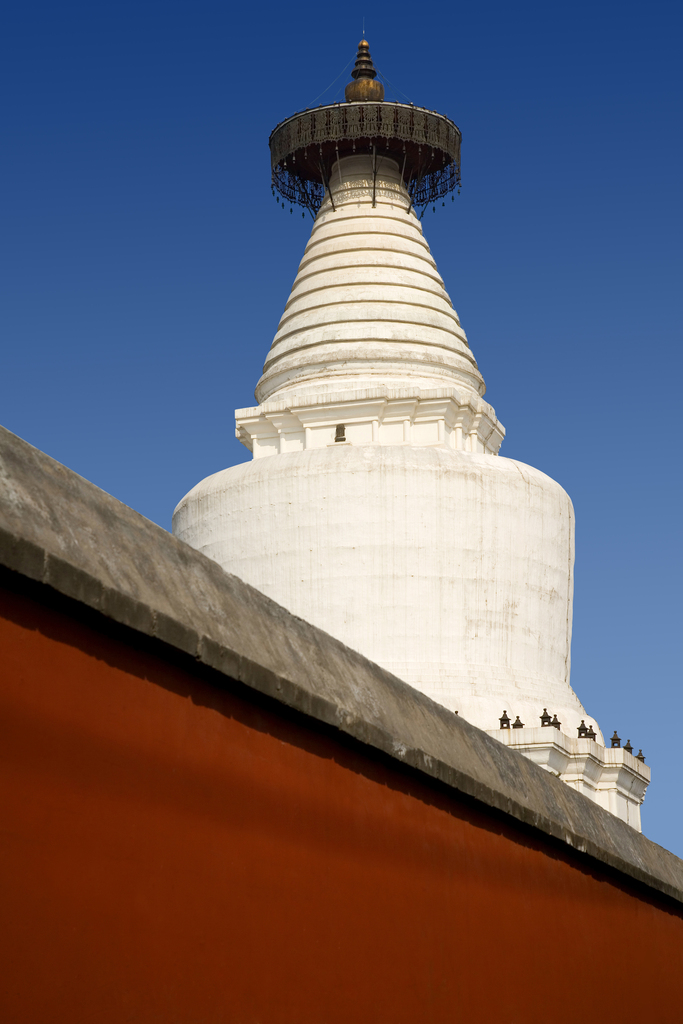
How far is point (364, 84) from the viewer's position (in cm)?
2591

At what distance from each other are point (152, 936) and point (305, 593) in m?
17.1

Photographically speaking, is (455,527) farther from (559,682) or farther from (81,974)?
(81,974)

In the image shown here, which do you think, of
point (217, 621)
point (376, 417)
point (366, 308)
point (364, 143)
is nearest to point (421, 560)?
point (376, 417)

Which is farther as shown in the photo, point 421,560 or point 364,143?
point 364,143

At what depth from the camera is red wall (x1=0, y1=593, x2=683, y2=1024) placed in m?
3.21

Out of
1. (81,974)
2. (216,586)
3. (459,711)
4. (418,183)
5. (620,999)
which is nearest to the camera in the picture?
(81,974)

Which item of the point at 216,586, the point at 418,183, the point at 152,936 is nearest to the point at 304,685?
the point at 216,586

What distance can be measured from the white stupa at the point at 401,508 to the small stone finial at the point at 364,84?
885 millimetres

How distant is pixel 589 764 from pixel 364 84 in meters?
14.5

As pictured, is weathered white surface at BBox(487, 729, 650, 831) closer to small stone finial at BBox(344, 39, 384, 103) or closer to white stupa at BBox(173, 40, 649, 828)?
white stupa at BBox(173, 40, 649, 828)

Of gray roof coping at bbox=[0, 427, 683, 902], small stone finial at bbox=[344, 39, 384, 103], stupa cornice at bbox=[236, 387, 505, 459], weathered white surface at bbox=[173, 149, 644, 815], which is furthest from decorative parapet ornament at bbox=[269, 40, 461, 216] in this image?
gray roof coping at bbox=[0, 427, 683, 902]

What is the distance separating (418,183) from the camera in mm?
26516

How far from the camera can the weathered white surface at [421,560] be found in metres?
20.2

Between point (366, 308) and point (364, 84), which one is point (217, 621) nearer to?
point (366, 308)
